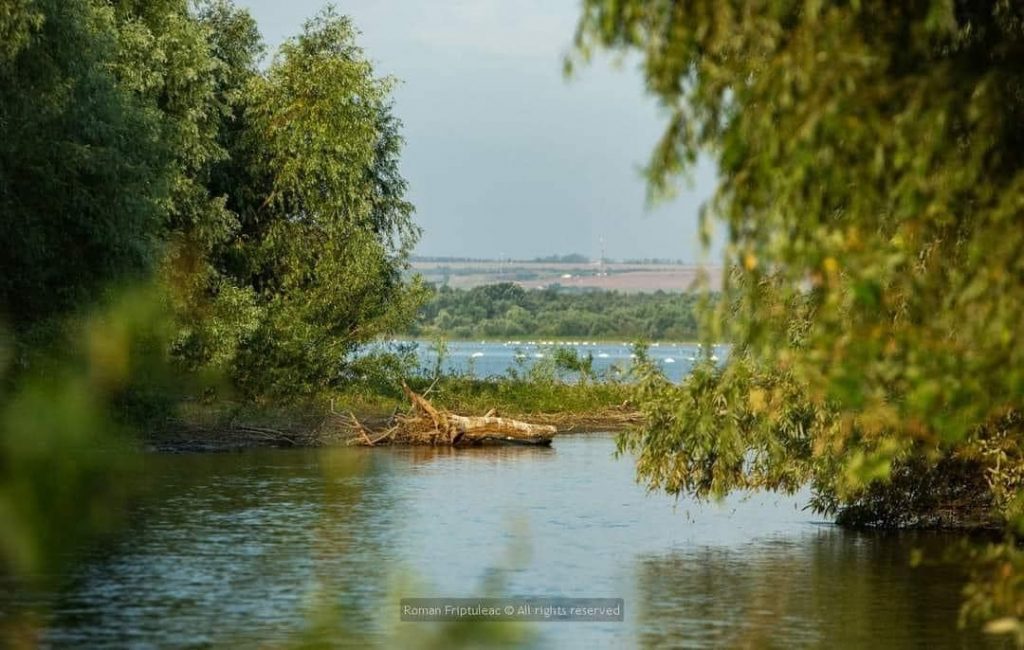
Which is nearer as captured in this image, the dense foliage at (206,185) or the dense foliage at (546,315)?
the dense foliage at (206,185)

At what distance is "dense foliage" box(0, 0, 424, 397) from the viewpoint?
2786 cm

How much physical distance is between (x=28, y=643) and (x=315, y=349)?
92.9 feet

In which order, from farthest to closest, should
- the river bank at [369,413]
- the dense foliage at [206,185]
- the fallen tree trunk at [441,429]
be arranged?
the fallen tree trunk at [441,429]
the river bank at [369,413]
the dense foliage at [206,185]

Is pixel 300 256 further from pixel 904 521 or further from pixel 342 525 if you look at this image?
pixel 904 521

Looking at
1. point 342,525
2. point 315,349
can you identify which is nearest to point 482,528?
point 342,525

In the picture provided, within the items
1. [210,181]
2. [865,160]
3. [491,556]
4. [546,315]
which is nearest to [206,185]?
[210,181]

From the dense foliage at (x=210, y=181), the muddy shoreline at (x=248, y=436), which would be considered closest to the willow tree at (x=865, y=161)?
the dense foliage at (x=210, y=181)

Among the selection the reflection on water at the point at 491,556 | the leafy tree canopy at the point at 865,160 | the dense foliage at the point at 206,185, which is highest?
the dense foliage at the point at 206,185

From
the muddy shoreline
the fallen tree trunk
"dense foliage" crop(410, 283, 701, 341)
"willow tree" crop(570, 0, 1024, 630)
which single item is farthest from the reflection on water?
"dense foliage" crop(410, 283, 701, 341)

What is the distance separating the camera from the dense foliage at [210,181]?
27.9 metres

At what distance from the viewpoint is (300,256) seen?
156ft

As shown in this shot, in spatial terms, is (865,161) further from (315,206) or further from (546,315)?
(546,315)

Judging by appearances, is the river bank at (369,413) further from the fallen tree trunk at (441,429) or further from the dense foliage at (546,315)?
the dense foliage at (546,315)

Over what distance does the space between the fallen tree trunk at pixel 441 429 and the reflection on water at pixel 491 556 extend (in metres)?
5.68
